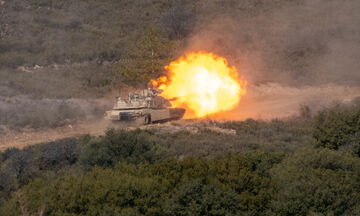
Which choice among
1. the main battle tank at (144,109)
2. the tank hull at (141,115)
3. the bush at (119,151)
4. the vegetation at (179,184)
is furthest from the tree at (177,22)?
the vegetation at (179,184)

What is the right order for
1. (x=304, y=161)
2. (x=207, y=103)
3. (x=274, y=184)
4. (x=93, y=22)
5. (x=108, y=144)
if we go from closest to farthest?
(x=274, y=184) → (x=304, y=161) → (x=108, y=144) → (x=207, y=103) → (x=93, y=22)

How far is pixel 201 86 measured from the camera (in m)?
41.5

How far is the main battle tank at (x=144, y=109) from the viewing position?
118ft

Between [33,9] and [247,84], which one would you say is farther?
[33,9]

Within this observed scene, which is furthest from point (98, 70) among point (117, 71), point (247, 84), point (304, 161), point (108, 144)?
point (304, 161)

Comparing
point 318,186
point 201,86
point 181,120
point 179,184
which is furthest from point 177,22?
point 318,186

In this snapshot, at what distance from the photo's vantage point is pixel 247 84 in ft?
168

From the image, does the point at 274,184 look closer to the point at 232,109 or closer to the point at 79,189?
the point at 79,189

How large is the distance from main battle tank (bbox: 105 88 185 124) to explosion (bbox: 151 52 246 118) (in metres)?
2.48

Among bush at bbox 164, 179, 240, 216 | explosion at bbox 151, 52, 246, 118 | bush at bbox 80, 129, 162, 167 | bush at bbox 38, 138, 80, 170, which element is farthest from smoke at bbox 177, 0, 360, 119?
bush at bbox 164, 179, 240, 216

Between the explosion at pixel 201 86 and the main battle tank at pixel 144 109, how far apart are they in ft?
8.13

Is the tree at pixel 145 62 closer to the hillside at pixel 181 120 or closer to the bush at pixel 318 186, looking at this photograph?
the hillside at pixel 181 120

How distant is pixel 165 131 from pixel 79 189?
16483mm

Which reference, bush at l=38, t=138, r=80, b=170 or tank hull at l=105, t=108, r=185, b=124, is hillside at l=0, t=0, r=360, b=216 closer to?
bush at l=38, t=138, r=80, b=170
